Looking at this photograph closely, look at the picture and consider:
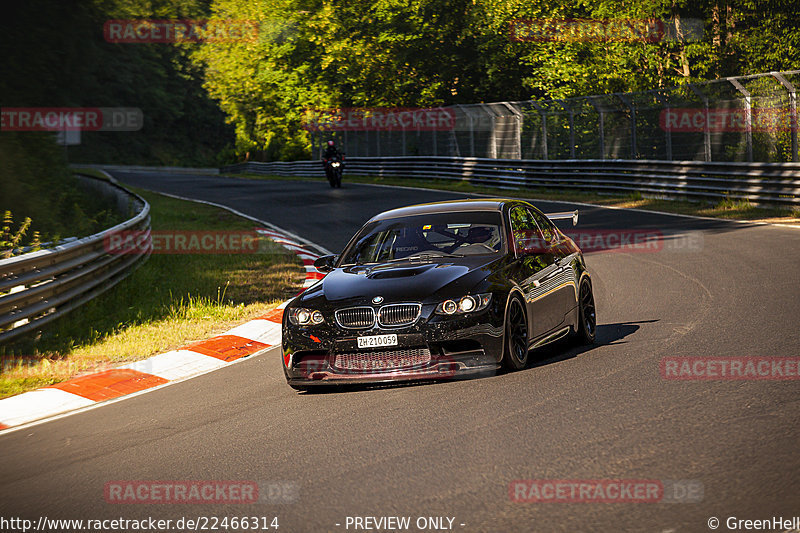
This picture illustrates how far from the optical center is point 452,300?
24.3 feet

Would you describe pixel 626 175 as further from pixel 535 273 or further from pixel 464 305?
pixel 464 305

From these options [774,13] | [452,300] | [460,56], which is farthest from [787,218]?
[460,56]

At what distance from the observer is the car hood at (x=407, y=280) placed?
750cm

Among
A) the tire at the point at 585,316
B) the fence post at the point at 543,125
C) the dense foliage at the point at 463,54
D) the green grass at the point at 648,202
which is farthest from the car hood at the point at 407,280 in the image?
the dense foliage at the point at 463,54

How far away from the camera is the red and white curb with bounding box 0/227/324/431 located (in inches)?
321

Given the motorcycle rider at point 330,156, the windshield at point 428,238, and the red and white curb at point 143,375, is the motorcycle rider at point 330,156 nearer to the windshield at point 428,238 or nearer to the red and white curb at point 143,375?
the red and white curb at point 143,375

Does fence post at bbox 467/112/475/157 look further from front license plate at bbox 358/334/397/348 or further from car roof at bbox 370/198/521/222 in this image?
front license plate at bbox 358/334/397/348

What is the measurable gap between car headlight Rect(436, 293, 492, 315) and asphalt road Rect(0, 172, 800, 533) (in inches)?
22.9

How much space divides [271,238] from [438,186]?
49.0ft

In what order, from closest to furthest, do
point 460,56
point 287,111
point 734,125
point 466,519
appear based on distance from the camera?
point 466,519 < point 734,125 < point 460,56 < point 287,111

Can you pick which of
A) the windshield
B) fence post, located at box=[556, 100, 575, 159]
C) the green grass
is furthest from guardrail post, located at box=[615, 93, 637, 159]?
the windshield

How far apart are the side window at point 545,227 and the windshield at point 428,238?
699mm

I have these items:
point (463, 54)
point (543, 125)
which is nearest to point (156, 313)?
point (543, 125)

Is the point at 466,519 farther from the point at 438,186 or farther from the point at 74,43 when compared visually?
the point at 438,186
